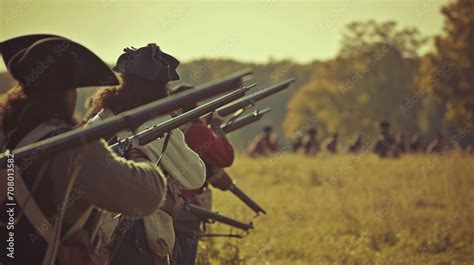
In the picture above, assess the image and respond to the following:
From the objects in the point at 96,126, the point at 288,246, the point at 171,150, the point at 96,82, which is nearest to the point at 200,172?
the point at 171,150

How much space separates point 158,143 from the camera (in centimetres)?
487

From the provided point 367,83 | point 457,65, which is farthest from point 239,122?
point 367,83

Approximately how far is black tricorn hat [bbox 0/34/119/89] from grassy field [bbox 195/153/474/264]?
15.5 ft

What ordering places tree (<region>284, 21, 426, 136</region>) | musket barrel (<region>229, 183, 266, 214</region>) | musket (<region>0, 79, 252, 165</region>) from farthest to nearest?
tree (<region>284, 21, 426, 136</region>), musket barrel (<region>229, 183, 266, 214</region>), musket (<region>0, 79, 252, 165</region>)

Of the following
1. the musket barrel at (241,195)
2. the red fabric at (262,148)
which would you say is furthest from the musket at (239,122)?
the red fabric at (262,148)

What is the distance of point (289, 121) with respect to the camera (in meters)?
71.5

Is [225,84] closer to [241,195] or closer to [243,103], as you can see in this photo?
[243,103]

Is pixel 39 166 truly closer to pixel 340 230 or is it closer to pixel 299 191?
pixel 340 230

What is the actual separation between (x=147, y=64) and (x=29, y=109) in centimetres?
157

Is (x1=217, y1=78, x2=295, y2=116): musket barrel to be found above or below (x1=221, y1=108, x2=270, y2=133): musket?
above

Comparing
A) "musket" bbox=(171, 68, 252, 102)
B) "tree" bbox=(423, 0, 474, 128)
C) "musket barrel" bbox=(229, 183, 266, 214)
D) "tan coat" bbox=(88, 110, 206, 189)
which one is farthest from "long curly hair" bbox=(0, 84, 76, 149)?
"tree" bbox=(423, 0, 474, 128)

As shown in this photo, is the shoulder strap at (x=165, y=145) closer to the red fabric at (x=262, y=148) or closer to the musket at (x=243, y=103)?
the musket at (x=243, y=103)

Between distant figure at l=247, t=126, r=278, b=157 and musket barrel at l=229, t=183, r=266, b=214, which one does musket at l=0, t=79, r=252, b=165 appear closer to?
musket barrel at l=229, t=183, r=266, b=214

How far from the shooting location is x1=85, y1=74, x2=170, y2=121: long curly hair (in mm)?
4949
